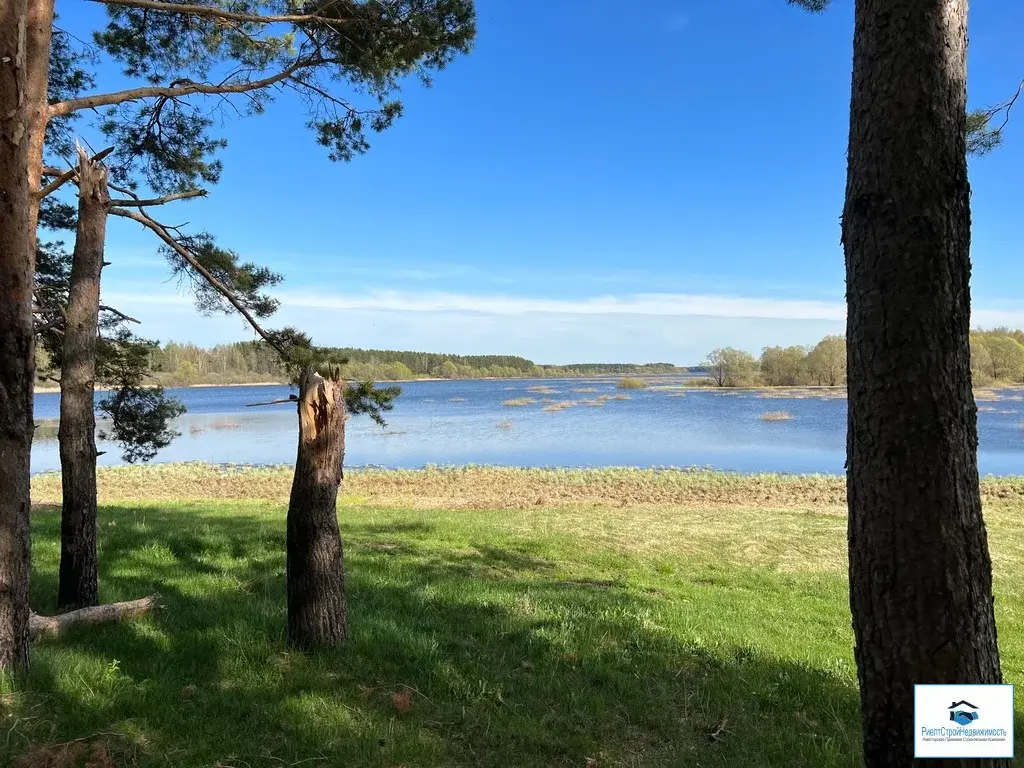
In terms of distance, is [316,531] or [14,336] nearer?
[14,336]

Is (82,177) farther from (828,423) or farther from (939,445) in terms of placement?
(828,423)

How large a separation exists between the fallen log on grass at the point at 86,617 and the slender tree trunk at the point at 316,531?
1.49 metres

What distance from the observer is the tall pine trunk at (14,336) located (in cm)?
309

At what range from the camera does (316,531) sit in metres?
3.69

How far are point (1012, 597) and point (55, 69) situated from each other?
1294cm

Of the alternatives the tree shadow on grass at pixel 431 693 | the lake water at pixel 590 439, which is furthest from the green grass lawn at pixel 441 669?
the lake water at pixel 590 439

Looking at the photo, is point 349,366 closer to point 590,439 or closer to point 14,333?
point 14,333

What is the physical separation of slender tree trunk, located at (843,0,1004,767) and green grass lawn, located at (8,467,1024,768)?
124 cm

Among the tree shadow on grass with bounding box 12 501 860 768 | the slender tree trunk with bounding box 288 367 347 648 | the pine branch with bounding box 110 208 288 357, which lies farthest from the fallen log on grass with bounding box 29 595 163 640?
the pine branch with bounding box 110 208 288 357

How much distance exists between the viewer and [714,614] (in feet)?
18.2

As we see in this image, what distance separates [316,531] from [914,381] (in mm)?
3171

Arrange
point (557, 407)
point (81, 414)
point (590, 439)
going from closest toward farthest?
Answer: point (81, 414) < point (590, 439) < point (557, 407)

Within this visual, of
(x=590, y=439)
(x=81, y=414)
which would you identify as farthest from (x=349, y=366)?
(x=590, y=439)

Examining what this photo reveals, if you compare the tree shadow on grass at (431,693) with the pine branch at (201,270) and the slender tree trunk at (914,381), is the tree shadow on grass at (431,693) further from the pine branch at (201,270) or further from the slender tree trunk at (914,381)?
the pine branch at (201,270)
